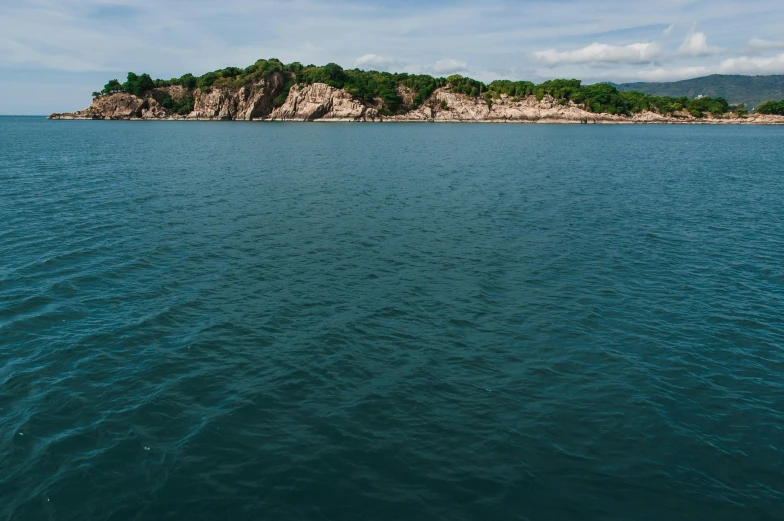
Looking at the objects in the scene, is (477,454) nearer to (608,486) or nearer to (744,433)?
(608,486)

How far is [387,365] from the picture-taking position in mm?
20984

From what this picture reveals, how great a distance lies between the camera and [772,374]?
67.8 ft

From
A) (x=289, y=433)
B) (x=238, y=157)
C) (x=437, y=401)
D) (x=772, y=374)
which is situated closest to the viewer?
(x=289, y=433)

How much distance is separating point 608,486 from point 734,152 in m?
123

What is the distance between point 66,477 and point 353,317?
1348cm

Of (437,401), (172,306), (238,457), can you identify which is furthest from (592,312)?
(172,306)

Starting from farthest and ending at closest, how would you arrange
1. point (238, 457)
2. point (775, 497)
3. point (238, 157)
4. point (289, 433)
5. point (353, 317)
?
point (238, 157) → point (353, 317) → point (289, 433) → point (238, 457) → point (775, 497)

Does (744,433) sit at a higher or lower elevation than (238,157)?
lower

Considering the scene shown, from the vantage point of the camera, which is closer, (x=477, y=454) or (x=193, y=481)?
(x=193, y=481)

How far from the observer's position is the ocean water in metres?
14.5

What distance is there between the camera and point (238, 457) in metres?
15.7

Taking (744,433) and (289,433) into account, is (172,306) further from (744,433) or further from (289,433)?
(744,433)

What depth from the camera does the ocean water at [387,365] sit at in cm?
1450

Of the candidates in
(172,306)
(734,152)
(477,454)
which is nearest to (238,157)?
(172,306)
